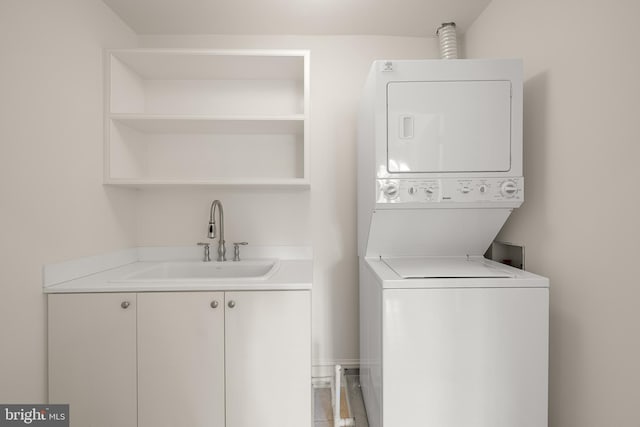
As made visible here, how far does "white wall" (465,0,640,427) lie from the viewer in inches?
44.9

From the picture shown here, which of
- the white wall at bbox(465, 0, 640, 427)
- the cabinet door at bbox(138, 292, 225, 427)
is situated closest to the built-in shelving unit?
the cabinet door at bbox(138, 292, 225, 427)

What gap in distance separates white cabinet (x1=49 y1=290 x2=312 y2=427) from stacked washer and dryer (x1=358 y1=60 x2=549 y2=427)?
1.49ft

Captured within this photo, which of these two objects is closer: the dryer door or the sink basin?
the dryer door

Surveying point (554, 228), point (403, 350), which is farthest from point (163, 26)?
point (554, 228)

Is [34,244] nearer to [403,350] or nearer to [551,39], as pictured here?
[403,350]

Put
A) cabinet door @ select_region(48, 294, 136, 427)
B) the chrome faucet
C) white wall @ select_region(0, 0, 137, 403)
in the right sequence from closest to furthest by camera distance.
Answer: white wall @ select_region(0, 0, 137, 403)
cabinet door @ select_region(48, 294, 136, 427)
the chrome faucet

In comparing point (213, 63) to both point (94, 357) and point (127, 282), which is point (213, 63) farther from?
point (94, 357)

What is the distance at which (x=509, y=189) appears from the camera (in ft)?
5.03

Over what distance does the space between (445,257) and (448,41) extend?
1360mm

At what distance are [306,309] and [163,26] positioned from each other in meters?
2.10

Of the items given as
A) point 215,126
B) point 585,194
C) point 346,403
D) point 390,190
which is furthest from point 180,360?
point 585,194

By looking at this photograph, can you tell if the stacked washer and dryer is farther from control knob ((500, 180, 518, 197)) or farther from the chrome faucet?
the chrome faucet

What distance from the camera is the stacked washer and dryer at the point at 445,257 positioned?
1.34 meters

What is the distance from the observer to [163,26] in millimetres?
2160
